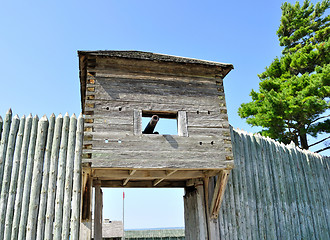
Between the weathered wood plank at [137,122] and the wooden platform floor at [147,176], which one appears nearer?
the weathered wood plank at [137,122]

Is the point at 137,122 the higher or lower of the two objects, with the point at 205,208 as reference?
higher

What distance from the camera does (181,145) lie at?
335 inches

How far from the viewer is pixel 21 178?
786cm

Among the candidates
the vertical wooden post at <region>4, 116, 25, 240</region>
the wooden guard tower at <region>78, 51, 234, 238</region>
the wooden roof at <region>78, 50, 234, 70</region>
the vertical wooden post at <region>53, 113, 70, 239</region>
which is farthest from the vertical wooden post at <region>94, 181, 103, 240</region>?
the wooden roof at <region>78, 50, 234, 70</region>

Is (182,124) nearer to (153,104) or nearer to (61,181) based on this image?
(153,104)

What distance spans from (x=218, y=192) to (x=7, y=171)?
5566mm

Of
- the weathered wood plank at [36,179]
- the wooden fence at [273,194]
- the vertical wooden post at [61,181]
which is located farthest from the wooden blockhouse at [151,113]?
the wooden fence at [273,194]

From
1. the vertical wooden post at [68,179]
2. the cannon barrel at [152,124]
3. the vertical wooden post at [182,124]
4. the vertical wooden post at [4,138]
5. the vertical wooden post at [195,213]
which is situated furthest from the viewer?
the vertical wooden post at [195,213]

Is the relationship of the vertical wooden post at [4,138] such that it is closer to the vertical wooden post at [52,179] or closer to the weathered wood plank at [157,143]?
the vertical wooden post at [52,179]

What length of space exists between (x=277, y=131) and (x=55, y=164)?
45.0 ft

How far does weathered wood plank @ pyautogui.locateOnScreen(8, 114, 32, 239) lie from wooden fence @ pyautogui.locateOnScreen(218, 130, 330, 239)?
5.55 m

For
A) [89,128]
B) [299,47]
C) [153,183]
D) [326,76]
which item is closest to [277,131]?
[326,76]

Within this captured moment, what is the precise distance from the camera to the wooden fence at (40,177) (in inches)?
299

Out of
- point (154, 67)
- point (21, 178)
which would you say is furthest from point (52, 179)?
point (154, 67)
